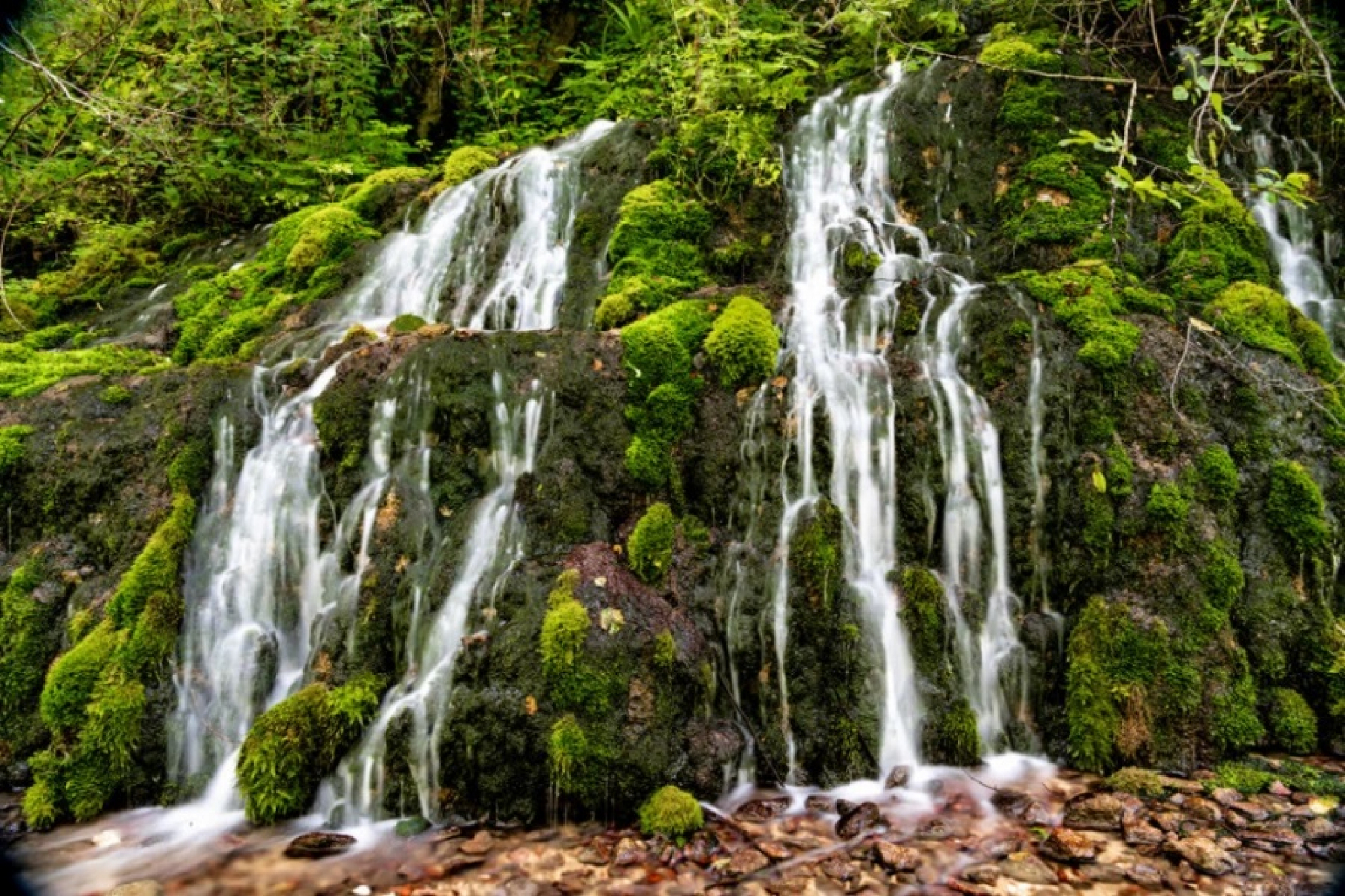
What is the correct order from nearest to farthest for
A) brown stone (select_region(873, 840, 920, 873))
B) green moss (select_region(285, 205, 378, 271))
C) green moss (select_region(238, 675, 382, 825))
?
brown stone (select_region(873, 840, 920, 873)), green moss (select_region(238, 675, 382, 825)), green moss (select_region(285, 205, 378, 271))

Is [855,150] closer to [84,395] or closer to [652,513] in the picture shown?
[652,513]

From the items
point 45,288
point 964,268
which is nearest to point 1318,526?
point 964,268

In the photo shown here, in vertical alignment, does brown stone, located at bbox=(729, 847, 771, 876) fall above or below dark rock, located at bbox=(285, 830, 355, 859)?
below

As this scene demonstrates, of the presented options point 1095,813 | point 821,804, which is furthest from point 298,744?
point 1095,813

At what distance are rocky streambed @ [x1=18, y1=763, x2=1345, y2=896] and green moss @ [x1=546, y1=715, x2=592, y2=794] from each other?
0.85 ft

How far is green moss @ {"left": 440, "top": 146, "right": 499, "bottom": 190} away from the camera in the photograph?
9.77 m

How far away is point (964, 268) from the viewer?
7328 mm

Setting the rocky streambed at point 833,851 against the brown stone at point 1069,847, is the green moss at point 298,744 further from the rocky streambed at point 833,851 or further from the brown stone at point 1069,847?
the brown stone at point 1069,847

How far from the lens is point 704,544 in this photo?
18.0 ft

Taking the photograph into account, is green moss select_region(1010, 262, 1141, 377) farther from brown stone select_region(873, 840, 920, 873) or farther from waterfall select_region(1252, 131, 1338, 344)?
brown stone select_region(873, 840, 920, 873)

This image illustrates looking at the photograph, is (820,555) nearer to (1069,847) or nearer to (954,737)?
(954,737)

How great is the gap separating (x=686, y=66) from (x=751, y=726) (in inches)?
277

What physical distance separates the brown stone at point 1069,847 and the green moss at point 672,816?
182 cm

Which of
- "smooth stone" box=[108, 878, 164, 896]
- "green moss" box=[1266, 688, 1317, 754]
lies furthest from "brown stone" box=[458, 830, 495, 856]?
"green moss" box=[1266, 688, 1317, 754]
